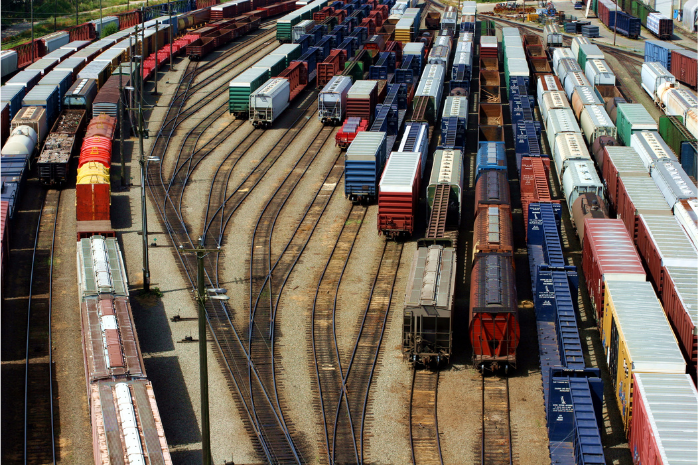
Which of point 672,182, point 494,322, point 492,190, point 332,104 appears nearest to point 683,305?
point 494,322

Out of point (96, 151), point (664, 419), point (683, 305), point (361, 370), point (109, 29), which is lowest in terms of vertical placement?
point (361, 370)

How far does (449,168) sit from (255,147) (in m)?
20.9

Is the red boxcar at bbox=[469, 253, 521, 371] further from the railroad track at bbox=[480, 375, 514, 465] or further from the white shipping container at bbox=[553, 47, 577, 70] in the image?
the white shipping container at bbox=[553, 47, 577, 70]

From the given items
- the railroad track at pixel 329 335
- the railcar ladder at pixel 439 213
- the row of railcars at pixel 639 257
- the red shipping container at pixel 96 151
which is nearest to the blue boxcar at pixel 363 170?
the railroad track at pixel 329 335

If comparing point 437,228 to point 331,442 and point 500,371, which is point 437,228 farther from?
point 331,442

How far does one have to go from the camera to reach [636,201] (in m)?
46.3

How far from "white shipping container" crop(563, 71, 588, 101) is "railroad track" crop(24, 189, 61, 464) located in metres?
45.4

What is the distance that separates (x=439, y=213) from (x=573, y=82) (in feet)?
126

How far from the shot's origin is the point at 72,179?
196 ft

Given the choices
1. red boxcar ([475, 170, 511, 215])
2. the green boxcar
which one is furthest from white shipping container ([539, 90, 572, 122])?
the green boxcar

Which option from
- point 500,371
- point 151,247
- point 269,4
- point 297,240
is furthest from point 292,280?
point 269,4

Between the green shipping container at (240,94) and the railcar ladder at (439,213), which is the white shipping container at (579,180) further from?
the green shipping container at (240,94)

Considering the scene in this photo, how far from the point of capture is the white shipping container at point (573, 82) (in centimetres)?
7719

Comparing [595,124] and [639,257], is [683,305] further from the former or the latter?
[595,124]
